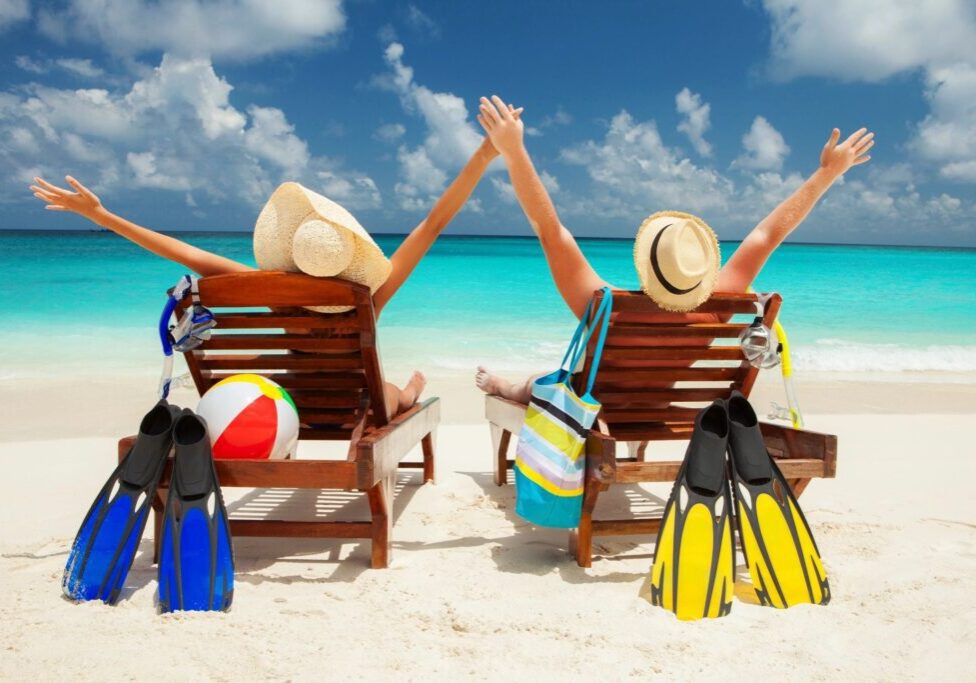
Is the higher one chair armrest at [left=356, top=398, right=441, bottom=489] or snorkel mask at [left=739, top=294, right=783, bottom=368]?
snorkel mask at [left=739, top=294, right=783, bottom=368]

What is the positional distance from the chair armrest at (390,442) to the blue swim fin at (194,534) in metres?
0.54

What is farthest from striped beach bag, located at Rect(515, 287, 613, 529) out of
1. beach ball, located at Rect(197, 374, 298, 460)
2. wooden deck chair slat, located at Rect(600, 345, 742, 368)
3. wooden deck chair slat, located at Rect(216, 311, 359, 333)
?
beach ball, located at Rect(197, 374, 298, 460)

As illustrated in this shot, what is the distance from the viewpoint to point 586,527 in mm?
3145

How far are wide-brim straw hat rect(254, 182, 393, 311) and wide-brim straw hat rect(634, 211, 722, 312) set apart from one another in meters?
1.19

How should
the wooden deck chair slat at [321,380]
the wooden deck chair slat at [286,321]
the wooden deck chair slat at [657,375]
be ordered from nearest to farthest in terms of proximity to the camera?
1. the wooden deck chair slat at [286,321]
2. the wooden deck chair slat at [657,375]
3. the wooden deck chair slat at [321,380]

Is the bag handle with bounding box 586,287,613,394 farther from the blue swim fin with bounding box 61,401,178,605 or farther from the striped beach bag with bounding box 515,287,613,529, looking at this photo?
the blue swim fin with bounding box 61,401,178,605

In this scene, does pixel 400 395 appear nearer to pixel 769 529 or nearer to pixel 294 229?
pixel 294 229

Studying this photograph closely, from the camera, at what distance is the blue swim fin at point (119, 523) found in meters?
2.70

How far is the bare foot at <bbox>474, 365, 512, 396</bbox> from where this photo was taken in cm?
429

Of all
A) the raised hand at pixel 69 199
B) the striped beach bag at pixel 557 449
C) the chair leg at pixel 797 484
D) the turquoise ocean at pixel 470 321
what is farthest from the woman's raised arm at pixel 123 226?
the turquoise ocean at pixel 470 321

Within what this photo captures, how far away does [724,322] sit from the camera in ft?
11.6

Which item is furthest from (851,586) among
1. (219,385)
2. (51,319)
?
(51,319)

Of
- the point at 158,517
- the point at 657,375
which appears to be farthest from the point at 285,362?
the point at 657,375

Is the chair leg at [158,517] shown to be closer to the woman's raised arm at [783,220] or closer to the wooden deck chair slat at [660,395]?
the wooden deck chair slat at [660,395]
